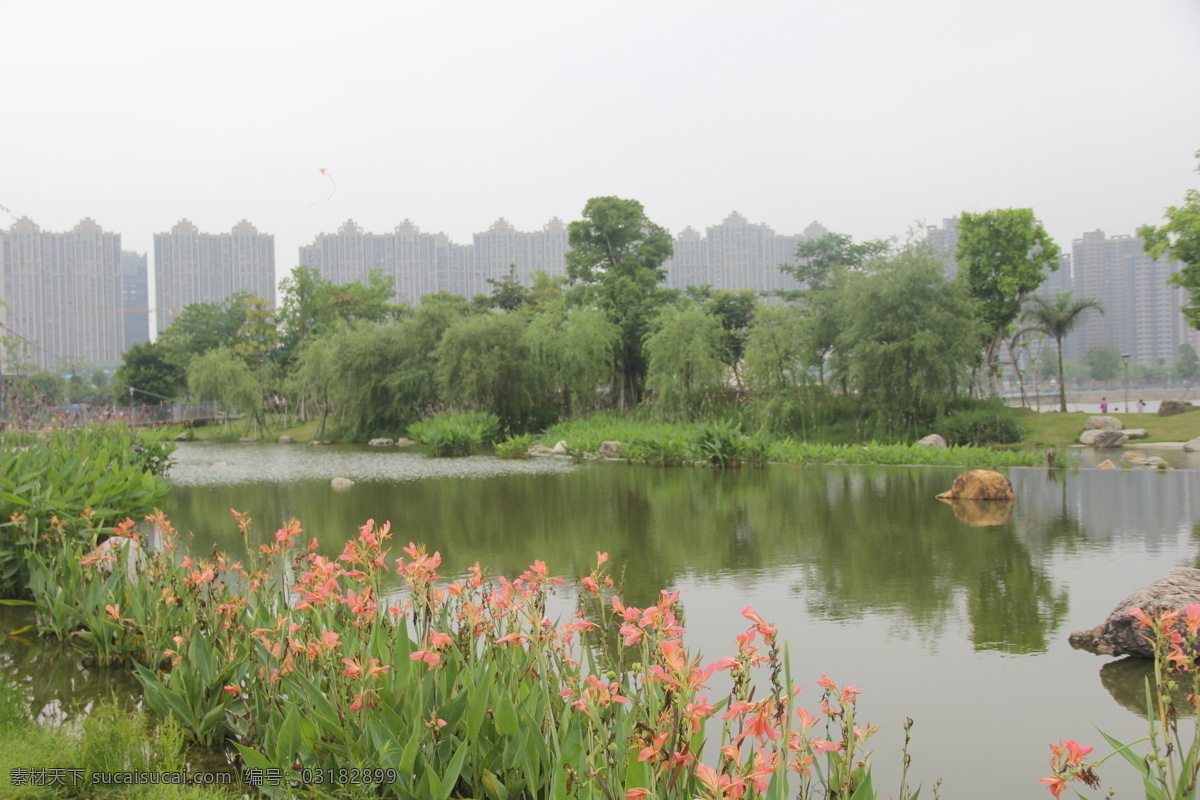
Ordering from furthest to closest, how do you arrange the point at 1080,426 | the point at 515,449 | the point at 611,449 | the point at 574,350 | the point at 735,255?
the point at 735,255, the point at 574,350, the point at 1080,426, the point at 515,449, the point at 611,449

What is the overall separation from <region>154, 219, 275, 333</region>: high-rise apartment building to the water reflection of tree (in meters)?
60.9

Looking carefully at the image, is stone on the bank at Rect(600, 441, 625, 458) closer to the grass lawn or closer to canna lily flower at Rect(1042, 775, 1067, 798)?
the grass lawn

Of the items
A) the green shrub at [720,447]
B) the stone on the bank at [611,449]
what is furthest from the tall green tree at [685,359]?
the green shrub at [720,447]

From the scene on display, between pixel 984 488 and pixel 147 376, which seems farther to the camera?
pixel 147 376

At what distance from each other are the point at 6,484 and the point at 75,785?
3.19 metres

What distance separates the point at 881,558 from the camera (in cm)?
619

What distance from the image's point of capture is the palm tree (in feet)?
79.5

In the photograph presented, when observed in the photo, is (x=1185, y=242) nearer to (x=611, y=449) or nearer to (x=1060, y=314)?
(x=1060, y=314)

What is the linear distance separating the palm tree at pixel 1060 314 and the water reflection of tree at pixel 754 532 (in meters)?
14.9

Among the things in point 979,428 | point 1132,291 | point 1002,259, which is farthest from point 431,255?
point 979,428

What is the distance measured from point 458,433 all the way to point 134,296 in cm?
5263

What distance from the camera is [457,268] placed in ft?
233

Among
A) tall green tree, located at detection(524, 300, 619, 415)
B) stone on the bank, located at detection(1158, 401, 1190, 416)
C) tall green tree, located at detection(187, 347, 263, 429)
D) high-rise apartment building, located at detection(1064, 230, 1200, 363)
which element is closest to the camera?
stone on the bank, located at detection(1158, 401, 1190, 416)

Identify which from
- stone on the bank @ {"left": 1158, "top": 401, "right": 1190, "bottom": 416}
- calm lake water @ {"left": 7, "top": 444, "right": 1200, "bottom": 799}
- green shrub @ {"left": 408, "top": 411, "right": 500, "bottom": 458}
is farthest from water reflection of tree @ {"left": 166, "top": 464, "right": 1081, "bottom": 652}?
stone on the bank @ {"left": 1158, "top": 401, "right": 1190, "bottom": 416}
